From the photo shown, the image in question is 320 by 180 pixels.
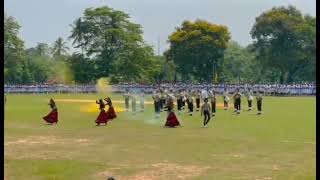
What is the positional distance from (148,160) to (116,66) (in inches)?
419

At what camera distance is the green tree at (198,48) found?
164 feet

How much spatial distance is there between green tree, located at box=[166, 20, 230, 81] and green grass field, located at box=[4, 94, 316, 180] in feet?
86.0

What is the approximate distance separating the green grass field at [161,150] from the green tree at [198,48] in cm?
2622

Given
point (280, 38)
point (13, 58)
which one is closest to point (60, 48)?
point (13, 58)

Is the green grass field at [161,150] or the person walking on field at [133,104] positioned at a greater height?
the person walking on field at [133,104]

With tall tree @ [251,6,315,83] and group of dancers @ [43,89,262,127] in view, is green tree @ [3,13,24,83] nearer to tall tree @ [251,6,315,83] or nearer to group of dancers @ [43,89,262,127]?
group of dancers @ [43,89,262,127]

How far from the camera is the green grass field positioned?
39.7 feet

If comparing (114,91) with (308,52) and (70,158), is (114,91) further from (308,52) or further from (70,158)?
(308,52)

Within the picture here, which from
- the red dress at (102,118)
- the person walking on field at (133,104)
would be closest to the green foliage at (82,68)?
the red dress at (102,118)

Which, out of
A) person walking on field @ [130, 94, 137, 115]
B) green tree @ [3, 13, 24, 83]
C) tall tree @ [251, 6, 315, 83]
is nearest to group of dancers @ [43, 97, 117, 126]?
person walking on field @ [130, 94, 137, 115]

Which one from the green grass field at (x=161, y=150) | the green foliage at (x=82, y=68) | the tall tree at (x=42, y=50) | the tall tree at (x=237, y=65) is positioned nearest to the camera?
the green grass field at (x=161, y=150)

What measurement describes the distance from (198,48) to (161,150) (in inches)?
1394

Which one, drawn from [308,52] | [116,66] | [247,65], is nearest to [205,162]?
[116,66]

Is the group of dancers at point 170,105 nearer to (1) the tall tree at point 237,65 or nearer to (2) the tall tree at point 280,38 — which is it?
(2) the tall tree at point 280,38
